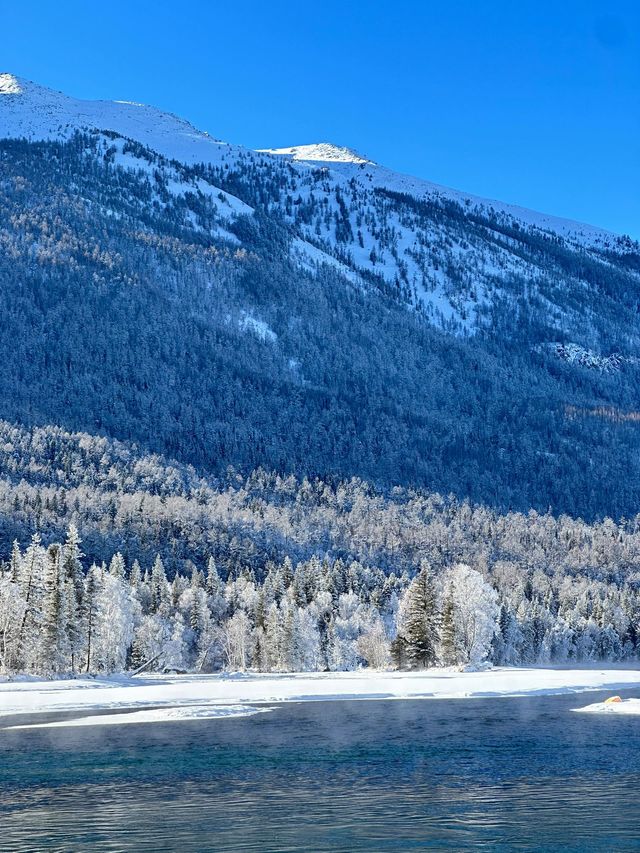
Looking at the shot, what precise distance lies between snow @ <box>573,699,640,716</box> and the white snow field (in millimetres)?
15834

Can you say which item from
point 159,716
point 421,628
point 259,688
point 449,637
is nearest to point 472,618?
point 449,637

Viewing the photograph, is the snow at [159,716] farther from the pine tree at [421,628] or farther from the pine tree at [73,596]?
the pine tree at [421,628]

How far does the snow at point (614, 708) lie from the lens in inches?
3233

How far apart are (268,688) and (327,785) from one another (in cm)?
5383

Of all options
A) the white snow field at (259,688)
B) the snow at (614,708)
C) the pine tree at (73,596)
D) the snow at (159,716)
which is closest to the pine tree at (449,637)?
the white snow field at (259,688)

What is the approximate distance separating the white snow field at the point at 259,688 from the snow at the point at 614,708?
15.8m

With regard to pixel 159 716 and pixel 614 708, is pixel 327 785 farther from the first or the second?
pixel 614 708

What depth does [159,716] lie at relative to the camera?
266ft

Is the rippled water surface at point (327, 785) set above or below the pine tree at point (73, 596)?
below

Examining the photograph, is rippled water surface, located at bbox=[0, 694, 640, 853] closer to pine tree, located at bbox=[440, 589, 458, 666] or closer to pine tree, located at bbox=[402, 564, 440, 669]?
pine tree, located at bbox=[402, 564, 440, 669]

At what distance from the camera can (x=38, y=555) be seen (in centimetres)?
12050

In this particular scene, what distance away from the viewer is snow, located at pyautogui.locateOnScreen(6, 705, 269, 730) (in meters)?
76.1

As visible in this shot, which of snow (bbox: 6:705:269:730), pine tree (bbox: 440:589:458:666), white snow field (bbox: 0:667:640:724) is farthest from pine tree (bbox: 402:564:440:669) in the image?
snow (bbox: 6:705:269:730)

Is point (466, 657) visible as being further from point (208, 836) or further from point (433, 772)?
point (208, 836)
